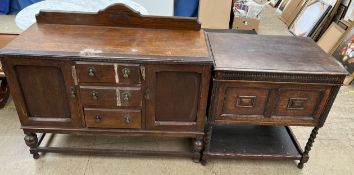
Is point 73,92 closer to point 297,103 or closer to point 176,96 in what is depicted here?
point 176,96

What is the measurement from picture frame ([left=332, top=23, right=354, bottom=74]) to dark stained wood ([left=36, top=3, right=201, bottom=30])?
2034 millimetres

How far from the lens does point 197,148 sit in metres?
1.67

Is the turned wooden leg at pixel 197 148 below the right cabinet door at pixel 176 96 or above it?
A: below

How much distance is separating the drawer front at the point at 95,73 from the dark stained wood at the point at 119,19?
1.29 ft

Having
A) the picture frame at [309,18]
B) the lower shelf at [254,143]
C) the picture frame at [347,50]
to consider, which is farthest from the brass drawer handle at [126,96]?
the picture frame at [309,18]

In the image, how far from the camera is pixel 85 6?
2092mm

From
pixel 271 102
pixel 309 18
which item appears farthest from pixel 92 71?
pixel 309 18

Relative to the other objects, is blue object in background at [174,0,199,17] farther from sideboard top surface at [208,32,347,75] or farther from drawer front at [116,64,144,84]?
drawer front at [116,64,144,84]

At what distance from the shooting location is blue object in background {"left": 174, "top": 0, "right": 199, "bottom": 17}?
148 inches

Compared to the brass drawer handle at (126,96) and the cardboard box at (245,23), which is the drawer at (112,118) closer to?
the brass drawer handle at (126,96)

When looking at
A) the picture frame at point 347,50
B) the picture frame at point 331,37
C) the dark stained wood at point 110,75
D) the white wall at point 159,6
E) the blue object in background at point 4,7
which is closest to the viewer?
the dark stained wood at point 110,75

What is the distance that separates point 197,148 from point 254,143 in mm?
386

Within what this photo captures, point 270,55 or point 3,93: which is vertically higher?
point 270,55

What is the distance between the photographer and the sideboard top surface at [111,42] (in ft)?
4.36
